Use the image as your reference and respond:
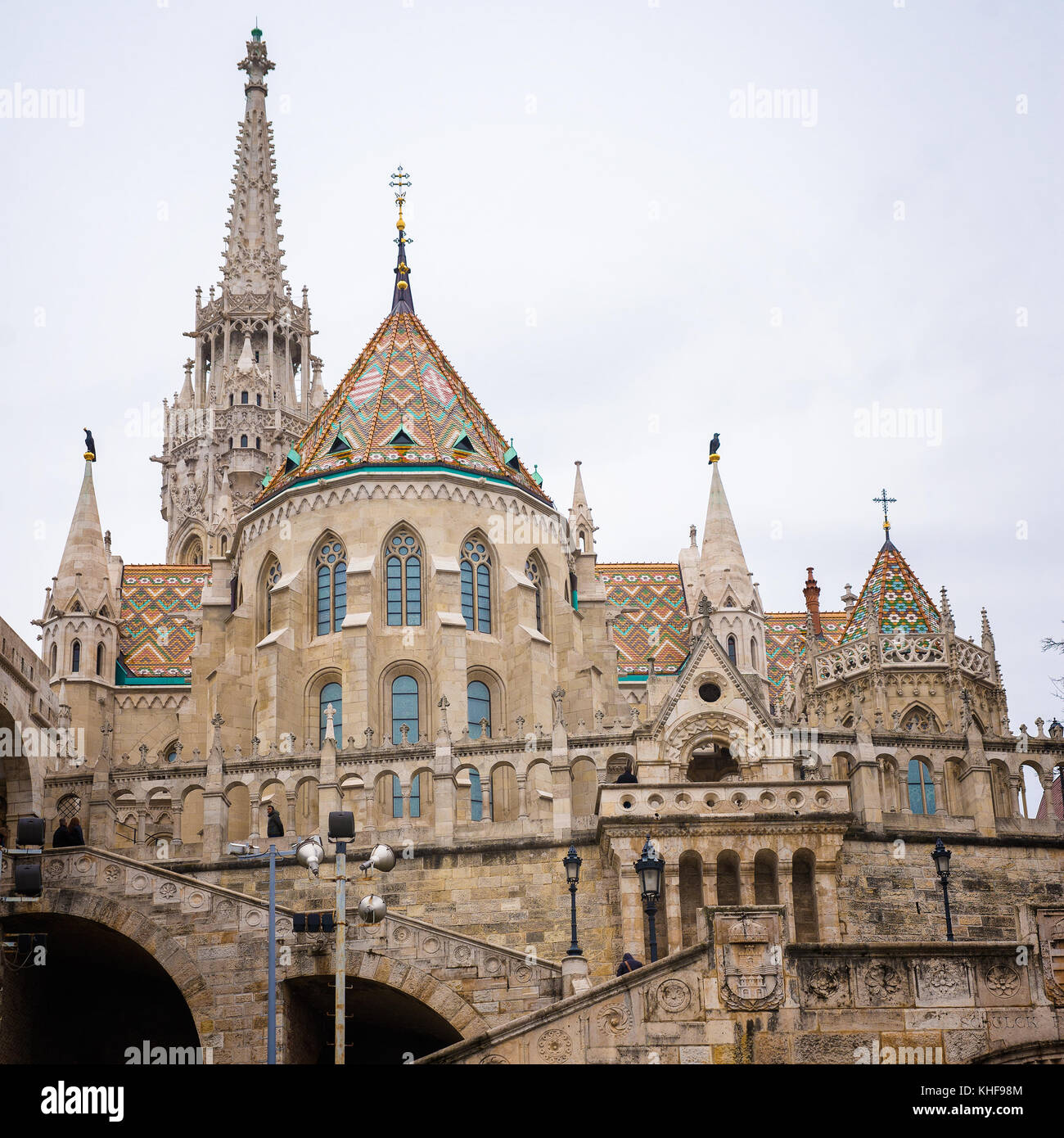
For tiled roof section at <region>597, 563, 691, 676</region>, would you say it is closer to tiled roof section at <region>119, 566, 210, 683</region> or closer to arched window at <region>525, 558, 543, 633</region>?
arched window at <region>525, 558, 543, 633</region>

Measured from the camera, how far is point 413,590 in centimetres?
4669

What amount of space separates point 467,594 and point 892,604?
11913mm

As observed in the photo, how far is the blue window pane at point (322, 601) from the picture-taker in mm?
46625

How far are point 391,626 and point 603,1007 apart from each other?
72.8ft

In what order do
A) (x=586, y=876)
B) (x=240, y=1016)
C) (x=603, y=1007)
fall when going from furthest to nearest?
(x=586, y=876)
(x=240, y=1016)
(x=603, y=1007)

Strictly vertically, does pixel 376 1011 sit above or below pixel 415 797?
below

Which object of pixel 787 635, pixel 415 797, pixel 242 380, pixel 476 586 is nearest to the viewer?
pixel 415 797

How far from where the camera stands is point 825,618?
59312 mm

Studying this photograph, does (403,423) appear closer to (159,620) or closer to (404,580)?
(404,580)

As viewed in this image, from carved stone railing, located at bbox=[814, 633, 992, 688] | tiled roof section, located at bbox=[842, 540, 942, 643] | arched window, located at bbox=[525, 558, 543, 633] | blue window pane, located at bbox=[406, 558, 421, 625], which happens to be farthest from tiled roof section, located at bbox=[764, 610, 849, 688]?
blue window pane, located at bbox=[406, 558, 421, 625]

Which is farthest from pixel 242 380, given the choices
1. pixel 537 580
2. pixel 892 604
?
pixel 892 604

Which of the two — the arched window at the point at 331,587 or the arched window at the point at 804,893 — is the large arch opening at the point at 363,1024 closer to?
the arched window at the point at 804,893
